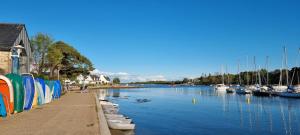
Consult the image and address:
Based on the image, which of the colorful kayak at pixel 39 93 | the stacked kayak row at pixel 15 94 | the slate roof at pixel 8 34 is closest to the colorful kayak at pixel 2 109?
the stacked kayak row at pixel 15 94

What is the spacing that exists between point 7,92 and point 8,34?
48.5ft

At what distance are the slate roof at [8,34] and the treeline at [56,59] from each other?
71.6ft

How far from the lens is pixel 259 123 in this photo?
93.2ft

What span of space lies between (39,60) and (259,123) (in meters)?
41.9

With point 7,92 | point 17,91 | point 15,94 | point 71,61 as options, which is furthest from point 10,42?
point 71,61

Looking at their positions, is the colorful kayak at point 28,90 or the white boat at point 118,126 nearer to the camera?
the white boat at point 118,126

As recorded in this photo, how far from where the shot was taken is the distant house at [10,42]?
28422mm

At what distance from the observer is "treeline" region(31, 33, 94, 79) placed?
5463 centimetres

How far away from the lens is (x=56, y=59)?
53.8 meters

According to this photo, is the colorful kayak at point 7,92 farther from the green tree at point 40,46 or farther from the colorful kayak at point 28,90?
the green tree at point 40,46

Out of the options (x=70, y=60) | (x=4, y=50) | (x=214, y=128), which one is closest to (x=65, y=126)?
(x=214, y=128)

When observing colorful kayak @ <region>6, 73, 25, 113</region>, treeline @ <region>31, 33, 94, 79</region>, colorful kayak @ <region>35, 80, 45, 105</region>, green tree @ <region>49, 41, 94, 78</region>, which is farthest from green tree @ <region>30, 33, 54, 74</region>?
colorful kayak @ <region>6, 73, 25, 113</region>

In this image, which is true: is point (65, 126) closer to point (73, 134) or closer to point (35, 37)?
point (73, 134)

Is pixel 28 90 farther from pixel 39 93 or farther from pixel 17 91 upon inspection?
pixel 39 93
